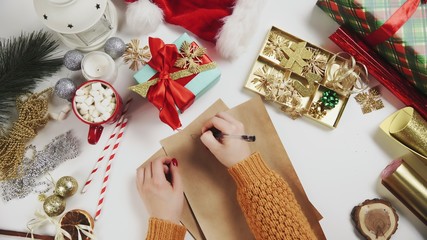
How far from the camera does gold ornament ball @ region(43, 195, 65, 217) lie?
39.4 inches

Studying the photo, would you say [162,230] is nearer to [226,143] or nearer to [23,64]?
[226,143]

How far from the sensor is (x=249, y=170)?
3.18 feet

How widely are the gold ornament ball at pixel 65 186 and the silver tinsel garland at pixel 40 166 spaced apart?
0.05m

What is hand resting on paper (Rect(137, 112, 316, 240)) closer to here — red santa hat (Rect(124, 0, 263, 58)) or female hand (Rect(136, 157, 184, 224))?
female hand (Rect(136, 157, 184, 224))

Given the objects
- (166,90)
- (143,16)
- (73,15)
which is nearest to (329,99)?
(166,90)

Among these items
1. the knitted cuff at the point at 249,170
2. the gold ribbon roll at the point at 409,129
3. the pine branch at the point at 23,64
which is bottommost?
the gold ribbon roll at the point at 409,129

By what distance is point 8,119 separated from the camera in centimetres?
104

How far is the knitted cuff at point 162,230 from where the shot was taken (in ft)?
3.13

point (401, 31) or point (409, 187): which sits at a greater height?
point (401, 31)

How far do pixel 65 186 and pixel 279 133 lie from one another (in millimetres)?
557

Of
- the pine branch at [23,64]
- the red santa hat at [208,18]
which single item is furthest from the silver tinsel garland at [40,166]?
the red santa hat at [208,18]

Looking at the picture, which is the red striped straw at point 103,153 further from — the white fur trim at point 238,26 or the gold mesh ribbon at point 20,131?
the white fur trim at point 238,26

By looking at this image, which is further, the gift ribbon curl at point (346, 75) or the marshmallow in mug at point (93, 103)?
the gift ribbon curl at point (346, 75)

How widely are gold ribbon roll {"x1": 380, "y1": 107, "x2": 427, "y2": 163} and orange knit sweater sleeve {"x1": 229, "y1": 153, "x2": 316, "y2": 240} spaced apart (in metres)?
0.31
